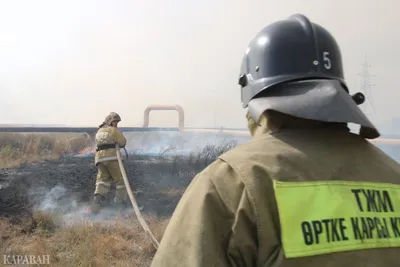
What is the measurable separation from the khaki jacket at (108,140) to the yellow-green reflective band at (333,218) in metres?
5.64

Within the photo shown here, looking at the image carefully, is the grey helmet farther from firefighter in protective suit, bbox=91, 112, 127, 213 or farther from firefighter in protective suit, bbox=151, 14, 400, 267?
firefighter in protective suit, bbox=91, 112, 127, 213

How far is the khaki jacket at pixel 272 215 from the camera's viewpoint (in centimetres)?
114

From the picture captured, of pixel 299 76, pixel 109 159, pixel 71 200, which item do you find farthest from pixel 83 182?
pixel 299 76

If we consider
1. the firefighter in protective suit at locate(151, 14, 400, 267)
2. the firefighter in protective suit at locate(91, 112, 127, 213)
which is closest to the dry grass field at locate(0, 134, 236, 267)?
the firefighter in protective suit at locate(91, 112, 127, 213)

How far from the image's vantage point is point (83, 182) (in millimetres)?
6820

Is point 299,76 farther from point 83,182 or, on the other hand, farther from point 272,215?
point 83,182

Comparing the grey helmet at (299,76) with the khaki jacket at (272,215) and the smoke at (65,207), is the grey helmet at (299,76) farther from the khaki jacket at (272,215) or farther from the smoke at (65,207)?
the smoke at (65,207)

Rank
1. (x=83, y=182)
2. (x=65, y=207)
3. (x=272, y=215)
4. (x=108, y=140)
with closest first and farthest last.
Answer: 1. (x=272, y=215)
2. (x=65, y=207)
3. (x=108, y=140)
4. (x=83, y=182)

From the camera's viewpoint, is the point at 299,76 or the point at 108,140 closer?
the point at 299,76

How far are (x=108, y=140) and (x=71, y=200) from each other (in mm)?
1029

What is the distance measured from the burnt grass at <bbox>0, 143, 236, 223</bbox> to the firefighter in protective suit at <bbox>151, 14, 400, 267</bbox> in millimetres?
4418

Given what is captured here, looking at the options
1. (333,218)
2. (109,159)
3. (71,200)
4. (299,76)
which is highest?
(299,76)

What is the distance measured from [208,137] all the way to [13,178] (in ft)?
11.8

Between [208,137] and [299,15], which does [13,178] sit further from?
[299,15]
